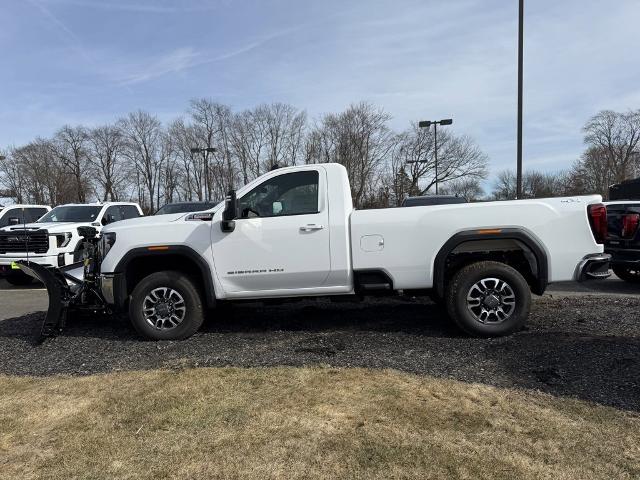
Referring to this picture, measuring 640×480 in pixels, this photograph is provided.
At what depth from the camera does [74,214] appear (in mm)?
12984

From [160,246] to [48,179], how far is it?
70662 millimetres

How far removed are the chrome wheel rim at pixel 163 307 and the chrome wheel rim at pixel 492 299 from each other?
3.24m

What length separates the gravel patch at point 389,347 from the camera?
439cm

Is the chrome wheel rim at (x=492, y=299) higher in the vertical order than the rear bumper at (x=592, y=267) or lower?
lower

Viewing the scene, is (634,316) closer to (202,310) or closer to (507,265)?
(507,265)

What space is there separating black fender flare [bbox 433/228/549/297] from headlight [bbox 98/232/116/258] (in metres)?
3.66

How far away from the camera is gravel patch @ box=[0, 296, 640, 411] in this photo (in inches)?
173

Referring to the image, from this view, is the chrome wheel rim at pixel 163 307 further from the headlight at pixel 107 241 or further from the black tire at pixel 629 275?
the black tire at pixel 629 275

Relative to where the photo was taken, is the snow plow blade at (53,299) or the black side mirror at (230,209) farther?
Answer: the snow plow blade at (53,299)

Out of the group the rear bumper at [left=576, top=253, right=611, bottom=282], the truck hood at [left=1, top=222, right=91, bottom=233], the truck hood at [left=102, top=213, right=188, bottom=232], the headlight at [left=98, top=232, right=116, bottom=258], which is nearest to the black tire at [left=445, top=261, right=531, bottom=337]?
the rear bumper at [left=576, top=253, right=611, bottom=282]

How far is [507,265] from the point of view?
18.4 ft

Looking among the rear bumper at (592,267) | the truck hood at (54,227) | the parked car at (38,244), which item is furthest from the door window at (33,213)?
the rear bumper at (592,267)

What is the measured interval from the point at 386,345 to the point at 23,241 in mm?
9404

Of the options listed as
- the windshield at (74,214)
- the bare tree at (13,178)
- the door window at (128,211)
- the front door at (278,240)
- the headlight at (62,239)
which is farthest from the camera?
the bare tree at (13,178)
